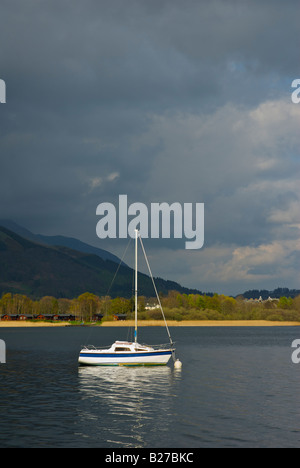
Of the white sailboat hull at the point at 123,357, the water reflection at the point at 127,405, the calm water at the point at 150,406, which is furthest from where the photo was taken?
the white sailboat hull at the point at 123,357

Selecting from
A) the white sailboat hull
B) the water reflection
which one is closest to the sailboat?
the white sailboat hull

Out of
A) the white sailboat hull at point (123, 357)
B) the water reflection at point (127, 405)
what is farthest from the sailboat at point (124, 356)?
the water reflection at point (127, 405)

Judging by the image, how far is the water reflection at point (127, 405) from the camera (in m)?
37.3

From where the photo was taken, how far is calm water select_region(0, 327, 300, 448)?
36250 mm

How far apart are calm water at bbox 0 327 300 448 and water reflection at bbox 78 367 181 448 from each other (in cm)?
8

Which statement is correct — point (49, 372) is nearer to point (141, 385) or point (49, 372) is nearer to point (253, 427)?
point (141, 385)

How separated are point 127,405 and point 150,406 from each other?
2.44 m

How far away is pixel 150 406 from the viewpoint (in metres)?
49.2

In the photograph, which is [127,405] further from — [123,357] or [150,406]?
[123,357]

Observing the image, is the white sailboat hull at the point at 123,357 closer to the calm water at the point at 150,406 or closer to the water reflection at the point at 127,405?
the calm water at the point at 150,406

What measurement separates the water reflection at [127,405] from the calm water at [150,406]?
82 millimetres

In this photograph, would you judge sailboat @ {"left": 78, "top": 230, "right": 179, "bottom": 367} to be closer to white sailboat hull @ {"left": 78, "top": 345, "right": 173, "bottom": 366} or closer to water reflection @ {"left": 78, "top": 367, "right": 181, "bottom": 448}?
white sailboat hull @ {"left": 78, "top": 345, "right": 173, "bottom": 366}
